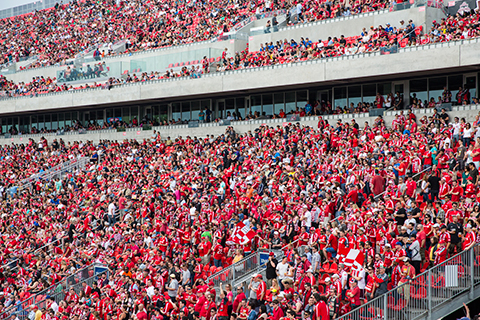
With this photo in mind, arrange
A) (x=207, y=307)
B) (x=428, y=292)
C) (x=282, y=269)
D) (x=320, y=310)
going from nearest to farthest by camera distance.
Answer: (x=320, y=310)
(x=428, y=292)
(x=282, y=269)
(x=207, y=307)

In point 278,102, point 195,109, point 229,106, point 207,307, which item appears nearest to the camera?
point 207,307

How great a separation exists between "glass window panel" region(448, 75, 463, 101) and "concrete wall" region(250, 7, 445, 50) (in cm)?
268

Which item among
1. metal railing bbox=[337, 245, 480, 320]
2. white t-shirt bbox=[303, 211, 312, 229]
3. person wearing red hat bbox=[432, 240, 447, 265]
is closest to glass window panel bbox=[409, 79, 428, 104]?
white t-shirt bbox=[303, 211, 312, 229]

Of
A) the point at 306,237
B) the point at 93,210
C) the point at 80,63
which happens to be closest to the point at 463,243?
the point at 306,237

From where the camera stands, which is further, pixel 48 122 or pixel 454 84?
pixel 48 122

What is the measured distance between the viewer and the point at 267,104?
29.4m

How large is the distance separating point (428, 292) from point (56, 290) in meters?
11.6

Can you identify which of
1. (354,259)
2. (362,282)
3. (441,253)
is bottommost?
(362,282)

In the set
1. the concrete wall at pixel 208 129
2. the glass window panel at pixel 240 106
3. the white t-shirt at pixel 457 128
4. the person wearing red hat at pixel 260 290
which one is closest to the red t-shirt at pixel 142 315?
the person wearing red hat at pixel 260 290

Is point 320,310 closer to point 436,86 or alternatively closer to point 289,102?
point 436,86

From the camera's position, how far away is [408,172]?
51.2 ft

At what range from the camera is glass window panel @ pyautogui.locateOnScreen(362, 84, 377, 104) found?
25.2 m

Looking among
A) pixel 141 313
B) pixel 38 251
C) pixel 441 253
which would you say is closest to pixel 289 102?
pixel 38 251

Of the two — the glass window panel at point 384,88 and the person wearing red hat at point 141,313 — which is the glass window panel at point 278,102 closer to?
the glass window panel at point 384,88
